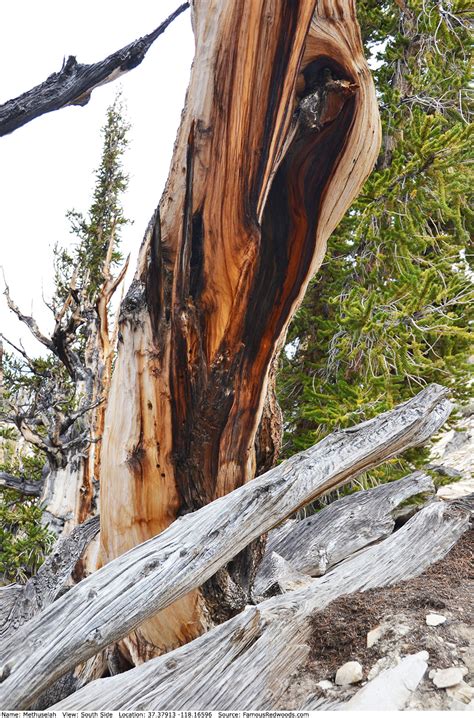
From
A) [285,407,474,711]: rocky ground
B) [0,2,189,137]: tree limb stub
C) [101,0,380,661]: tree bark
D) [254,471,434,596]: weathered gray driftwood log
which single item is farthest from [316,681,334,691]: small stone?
[0,2,189,137]: tree limb stub

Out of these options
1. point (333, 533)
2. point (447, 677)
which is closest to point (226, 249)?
point (447, 677)

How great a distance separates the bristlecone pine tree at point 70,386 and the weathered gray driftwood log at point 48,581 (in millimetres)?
1379

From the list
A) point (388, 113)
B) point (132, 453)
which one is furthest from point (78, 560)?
point (388, 113)

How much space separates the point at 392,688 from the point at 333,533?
1.65m

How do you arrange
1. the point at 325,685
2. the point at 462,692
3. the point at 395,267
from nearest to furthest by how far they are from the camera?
the point at 462,692, the point at 325,685, the point at 395,267

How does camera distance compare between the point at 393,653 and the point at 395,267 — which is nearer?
the point at 393,653

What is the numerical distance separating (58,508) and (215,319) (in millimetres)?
3519

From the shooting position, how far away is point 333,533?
3092 millimetres

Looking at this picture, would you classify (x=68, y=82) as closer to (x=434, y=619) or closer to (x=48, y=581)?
(x=48, y=581)

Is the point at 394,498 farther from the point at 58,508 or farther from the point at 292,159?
the point at 58,508

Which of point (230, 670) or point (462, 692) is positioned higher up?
point (230, 670)

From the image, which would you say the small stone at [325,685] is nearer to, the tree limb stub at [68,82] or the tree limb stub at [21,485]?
the tree limb stub at [68,82]

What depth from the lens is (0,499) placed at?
20.7ft

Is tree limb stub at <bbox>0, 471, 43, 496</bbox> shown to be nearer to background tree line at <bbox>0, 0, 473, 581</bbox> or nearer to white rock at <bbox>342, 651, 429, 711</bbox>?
background tree line at <bbox>0, 0, 473, 581</bbox>
